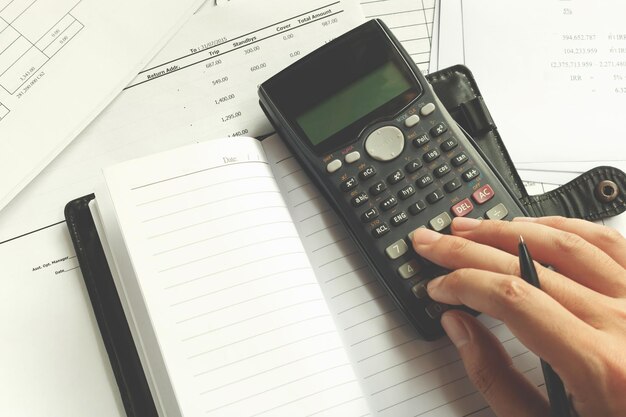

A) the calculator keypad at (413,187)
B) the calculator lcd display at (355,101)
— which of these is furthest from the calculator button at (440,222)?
the calculator lcd display at (355,101)

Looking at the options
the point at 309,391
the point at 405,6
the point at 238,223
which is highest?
the point at 405,6

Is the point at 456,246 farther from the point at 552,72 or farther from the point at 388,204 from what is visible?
the point at 552,72

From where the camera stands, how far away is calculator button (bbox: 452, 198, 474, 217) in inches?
17.3

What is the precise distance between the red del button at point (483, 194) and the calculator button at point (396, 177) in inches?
2.3

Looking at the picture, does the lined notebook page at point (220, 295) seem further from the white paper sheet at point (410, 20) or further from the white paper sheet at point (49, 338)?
the white paper sheet at point (410, 20)

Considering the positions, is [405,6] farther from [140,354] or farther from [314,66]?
[140,354]

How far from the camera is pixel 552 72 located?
0.53 metres

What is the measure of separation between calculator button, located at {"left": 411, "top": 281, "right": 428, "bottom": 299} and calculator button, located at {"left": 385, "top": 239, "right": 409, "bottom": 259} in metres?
0.03

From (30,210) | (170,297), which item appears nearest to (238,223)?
(170,297)

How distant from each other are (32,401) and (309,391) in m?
0.22

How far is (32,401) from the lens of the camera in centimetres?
44

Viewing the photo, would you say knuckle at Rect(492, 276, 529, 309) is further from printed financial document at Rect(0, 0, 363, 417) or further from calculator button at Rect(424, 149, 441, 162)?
printed financial document at Rect(0, 0, 363, 417)

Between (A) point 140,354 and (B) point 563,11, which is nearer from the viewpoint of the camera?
(A) point 140,354

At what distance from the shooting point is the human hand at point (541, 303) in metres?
0.36
